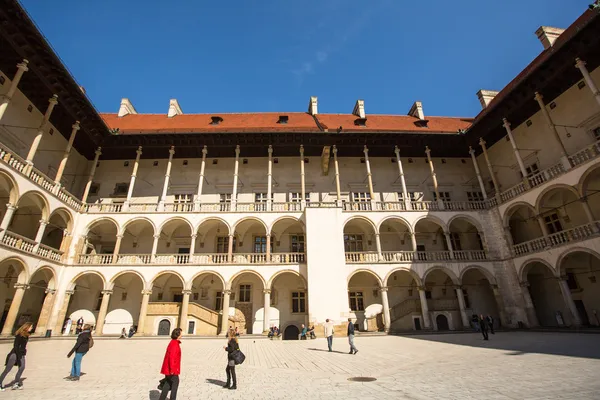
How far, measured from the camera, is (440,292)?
21562mm

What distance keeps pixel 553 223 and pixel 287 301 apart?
1752cm

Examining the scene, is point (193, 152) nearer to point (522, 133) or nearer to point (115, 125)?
point (115, 125)

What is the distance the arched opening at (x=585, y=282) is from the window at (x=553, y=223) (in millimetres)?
1692

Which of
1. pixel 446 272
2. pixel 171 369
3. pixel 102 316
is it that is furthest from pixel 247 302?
pixel 171 369

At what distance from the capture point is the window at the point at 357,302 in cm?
2108

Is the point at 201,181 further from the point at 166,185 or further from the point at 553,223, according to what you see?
the point at 553,223

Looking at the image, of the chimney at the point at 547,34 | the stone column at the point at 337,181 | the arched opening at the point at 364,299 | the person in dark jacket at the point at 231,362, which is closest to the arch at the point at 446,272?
the arched opening at the point at 364,299

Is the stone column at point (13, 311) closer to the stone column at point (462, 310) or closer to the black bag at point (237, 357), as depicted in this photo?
the black bag at point (237, 357)

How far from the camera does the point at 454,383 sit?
229 inches

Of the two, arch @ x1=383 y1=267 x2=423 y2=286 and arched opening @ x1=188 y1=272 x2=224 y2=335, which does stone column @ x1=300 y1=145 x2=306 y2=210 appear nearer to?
arch @ x1=383 y1=267 x2=423 y2=286

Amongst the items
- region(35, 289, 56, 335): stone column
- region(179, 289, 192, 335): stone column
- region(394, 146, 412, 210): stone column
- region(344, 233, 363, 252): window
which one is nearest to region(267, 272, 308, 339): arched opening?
region(344, 233, 363, 252): window

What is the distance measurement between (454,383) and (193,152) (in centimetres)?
2273

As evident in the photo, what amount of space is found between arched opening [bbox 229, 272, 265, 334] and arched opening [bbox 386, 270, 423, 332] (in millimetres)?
8813

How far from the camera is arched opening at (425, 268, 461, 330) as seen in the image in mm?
20062
